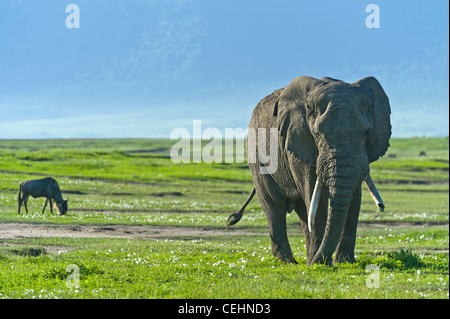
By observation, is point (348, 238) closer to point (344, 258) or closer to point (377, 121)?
point (344, 258)

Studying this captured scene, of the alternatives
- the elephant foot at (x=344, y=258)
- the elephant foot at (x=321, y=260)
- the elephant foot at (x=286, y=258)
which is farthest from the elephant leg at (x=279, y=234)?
the elephant foot at (x=321, y=260)

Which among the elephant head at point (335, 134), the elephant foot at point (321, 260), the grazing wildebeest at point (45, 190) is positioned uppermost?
the elephant head at point (335, 134)

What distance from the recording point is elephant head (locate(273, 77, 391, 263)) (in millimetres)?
12328

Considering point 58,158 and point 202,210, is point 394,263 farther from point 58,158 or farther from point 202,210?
point 58,158

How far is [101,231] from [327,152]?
437 inches

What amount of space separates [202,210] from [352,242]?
21012 millimetres

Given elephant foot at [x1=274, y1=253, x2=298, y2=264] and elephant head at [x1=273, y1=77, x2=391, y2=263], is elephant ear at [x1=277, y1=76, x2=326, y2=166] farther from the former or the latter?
elephant foot at [x1=274, y1=253, x2=298, y2=264]

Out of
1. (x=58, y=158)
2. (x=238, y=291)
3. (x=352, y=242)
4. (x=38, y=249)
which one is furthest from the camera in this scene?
(x=58, y=158)

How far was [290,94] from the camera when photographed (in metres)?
14.3

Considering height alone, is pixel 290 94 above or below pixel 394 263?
above

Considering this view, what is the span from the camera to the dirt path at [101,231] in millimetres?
17306

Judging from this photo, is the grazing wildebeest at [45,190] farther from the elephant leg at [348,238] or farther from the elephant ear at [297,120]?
the elephant leg at [348,238]
